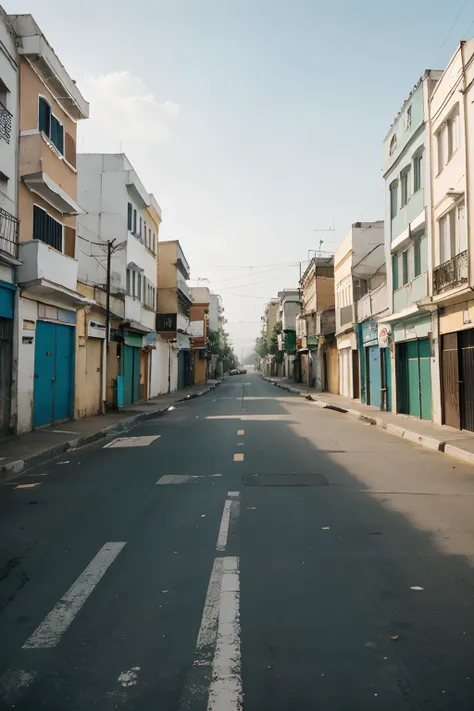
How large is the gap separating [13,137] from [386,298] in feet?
56.9

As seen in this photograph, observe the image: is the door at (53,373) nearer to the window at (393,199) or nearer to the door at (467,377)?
the door at (467,377)

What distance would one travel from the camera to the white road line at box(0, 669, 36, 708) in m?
3.35

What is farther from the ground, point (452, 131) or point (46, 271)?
point (452, 131)

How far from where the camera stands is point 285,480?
10.0m

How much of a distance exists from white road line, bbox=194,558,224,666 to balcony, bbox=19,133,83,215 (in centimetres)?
1447

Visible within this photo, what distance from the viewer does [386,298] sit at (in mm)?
27734

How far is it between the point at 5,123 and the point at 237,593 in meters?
14.9

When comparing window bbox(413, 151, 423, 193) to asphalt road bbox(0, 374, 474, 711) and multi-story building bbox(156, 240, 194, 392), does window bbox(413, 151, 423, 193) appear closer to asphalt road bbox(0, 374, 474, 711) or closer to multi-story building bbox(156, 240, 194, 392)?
asphalt road bbox(0, 374, 474, 711)

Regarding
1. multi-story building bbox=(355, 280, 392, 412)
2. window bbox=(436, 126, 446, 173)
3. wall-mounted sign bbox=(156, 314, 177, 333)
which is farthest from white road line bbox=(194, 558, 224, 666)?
wall-mounted sign bbox=(156, 314, 177, 333)

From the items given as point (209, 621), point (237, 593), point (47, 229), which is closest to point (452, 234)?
point (47, 229)

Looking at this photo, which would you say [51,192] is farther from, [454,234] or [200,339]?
[200,339]

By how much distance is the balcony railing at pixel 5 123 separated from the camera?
1571 centimetres

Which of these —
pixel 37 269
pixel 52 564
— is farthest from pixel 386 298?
pixel 52 564

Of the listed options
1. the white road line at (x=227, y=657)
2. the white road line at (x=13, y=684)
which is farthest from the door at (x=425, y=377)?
the white road line at (x=13, y=684)
